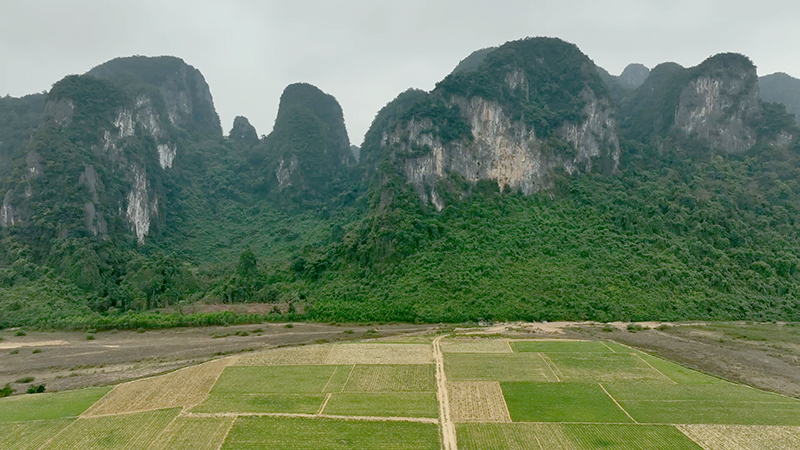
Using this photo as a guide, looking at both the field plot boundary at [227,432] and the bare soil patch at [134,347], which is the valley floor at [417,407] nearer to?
the field plot boundary at [227,432]

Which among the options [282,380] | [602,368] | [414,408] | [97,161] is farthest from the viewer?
[97,161]

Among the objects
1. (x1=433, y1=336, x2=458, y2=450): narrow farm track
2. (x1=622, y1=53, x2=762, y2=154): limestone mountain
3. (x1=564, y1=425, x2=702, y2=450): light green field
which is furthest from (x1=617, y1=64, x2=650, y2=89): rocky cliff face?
(x1=564, y1=425, x2=702, y2=450): light green field

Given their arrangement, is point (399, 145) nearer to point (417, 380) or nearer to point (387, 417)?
Answer: point (417, 380)

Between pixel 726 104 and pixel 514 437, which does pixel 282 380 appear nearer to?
pixel 514 437

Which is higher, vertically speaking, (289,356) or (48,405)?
(48,405)

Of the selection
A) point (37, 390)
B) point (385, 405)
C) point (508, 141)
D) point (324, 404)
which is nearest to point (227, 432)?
point (324, 404)

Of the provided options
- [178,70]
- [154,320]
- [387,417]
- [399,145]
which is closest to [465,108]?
[399,145]
